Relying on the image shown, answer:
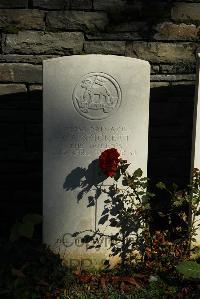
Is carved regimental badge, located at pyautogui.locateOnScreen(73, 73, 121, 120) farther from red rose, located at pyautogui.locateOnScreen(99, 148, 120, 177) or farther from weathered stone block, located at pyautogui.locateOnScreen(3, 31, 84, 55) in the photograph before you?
weathered stone block, located at pyautogui.locateOnScreen(3, 31, 84, 55)

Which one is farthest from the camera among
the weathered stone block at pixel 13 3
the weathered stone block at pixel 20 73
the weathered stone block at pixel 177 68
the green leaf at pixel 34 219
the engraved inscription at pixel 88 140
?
the weathered stone block at pixel 177 68

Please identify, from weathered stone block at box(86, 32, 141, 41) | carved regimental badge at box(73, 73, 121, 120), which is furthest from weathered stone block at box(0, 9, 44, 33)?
carved regimental badge at box(73, 73, 121, 120)

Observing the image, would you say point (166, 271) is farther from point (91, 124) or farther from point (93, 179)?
point (91, 124)

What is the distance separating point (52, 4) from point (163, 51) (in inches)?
40.9

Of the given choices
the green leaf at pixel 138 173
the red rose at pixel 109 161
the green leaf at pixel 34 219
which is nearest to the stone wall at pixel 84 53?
the green leaf at pixel 34 219

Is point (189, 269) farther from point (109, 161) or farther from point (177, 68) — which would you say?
point (177, 68)

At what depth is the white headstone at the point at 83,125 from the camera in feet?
9.82

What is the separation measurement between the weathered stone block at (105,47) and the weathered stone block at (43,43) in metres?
0.07

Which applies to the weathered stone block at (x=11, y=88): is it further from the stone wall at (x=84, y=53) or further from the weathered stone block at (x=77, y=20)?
the weathered stone block at (x=77, y=20)

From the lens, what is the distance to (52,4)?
3684mm

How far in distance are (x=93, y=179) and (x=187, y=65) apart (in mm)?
1495

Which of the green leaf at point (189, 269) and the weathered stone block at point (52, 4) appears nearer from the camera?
the green leaf at point (189, 269)

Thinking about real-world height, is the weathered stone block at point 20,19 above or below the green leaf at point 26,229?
above

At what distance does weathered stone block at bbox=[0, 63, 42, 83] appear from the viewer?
12.4 feet
